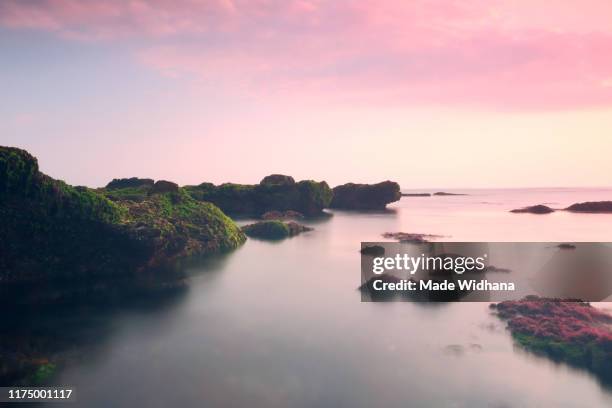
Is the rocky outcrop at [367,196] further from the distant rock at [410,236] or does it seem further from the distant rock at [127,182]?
the distant rock at [127,182]

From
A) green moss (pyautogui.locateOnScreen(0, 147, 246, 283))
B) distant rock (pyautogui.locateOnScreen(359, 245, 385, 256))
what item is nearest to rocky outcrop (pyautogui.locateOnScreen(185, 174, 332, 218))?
distant rock (pyautogui.locateOnScreen(359, 245, 385, 256))

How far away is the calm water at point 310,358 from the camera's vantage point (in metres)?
17.5

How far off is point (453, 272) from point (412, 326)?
15510mm

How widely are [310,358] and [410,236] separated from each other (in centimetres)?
4929

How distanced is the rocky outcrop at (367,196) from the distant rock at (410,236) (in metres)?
68.2

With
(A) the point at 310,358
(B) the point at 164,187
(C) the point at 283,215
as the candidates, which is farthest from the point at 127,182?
(A) the point at 310,358

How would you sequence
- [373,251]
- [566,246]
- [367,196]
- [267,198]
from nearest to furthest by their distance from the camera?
1. [373,251]
2. [566,246]
3. [267,198]
4. [367,196]

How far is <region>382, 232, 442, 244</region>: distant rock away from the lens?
2479 inches

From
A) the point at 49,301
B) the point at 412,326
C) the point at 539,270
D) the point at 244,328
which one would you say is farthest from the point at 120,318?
the point at 539,270

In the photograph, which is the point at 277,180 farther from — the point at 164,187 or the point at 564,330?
the point at 564,330

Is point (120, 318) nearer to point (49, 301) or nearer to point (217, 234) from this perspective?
point (49, 301)

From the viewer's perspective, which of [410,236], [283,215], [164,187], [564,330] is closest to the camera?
[564,330]

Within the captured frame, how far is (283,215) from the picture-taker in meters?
106

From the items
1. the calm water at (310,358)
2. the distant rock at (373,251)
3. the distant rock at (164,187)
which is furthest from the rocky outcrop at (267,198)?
the calm water at (310,358)
